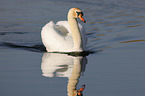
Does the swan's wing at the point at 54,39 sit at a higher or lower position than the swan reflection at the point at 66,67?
higher

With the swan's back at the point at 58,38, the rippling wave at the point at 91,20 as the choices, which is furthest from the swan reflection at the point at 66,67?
the rippling wave at the point at 91,20

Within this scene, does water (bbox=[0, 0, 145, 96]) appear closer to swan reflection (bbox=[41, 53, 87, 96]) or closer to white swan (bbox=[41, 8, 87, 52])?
swan reflection (bbox=[41, 53, 87, 96])

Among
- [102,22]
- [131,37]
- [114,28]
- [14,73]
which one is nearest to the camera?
[14,73]

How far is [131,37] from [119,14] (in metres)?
4.30

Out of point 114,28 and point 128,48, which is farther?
point 114,28

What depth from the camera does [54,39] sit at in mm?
11898

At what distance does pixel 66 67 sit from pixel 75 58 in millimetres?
1203

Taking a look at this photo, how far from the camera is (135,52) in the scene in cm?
1173

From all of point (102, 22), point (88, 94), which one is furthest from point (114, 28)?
point (88, 94)

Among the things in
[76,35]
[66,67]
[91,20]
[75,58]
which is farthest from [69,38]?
[91,20]

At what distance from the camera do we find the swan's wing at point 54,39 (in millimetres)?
11766

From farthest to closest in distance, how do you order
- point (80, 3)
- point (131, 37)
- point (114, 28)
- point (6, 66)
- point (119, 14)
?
point (80, 3), point (119, 14), point (114, 28), point (131, 37), point (6, 66)

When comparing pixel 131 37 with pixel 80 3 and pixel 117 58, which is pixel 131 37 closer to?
pixel 117 58

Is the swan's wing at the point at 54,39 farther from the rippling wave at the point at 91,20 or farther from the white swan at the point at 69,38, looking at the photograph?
the rippling wave at the point at 91,20
